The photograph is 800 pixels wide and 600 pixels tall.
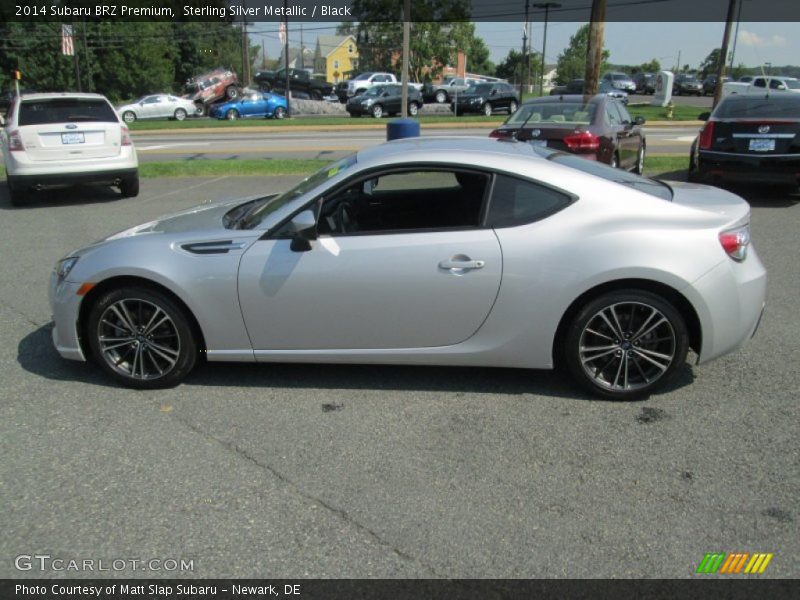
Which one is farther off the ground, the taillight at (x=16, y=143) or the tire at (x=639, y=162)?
the taillight at (x=16, y=143)

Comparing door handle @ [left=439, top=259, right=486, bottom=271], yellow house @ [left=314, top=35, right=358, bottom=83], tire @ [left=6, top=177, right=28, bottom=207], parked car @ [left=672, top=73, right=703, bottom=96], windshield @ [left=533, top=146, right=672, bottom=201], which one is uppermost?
yellow house @ [left=314, top=35, right=358, bottom=83]

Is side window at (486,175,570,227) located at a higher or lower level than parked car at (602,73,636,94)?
lower

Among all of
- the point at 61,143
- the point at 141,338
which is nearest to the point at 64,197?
the point at 61,143

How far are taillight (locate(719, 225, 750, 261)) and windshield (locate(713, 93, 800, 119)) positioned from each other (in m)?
7.25

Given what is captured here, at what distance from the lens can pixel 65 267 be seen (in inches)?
178

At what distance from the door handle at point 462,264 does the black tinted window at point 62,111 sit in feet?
29.9

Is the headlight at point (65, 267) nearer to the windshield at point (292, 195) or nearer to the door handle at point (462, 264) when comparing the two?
the windshield at point (292, 195)

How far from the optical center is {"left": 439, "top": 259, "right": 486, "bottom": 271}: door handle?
4074 mm

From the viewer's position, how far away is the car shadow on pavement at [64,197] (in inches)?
451

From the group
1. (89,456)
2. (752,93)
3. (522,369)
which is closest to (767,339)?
(522,369)

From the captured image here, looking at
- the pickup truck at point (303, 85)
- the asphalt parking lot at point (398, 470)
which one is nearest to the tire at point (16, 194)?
the asphalt parking lot at point (398, 470)

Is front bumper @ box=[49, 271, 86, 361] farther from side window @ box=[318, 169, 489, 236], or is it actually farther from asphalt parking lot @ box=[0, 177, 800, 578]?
side window @ box=[318, 169, 489, 236]

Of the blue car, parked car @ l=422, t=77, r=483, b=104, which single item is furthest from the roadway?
parked car @ l=422, t=77, r=483, b=104

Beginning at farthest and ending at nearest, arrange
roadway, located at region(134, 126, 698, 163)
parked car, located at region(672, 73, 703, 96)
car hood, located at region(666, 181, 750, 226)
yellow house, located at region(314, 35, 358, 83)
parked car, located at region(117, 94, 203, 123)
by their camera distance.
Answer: yellow house, located at region(314, 35, 358, 83) < parked car, located at region(672, 73, 703, 96) < parked car, located at region(117, 94, 203, 123) < roadway, located at region(134, 126, 698, 163) < car hood, located at region(666, 181, 750, 226)
